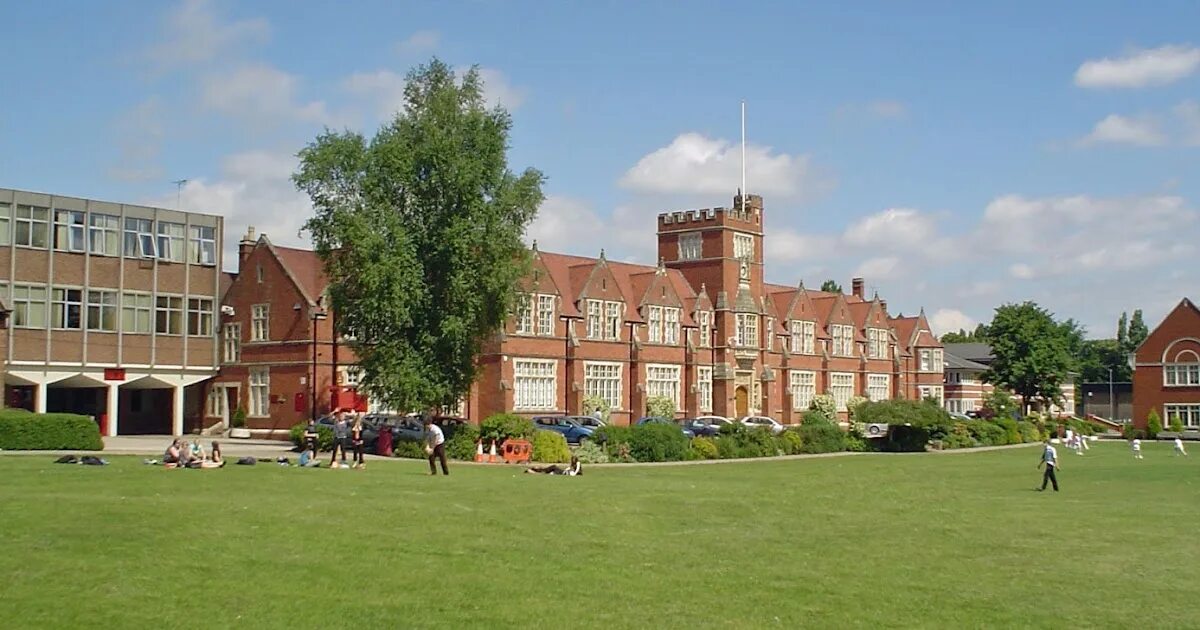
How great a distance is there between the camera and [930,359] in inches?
3957

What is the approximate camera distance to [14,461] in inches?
1299

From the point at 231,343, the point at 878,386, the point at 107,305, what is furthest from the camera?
the point at 878,386

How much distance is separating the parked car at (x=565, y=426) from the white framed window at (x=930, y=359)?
5099 centimetres

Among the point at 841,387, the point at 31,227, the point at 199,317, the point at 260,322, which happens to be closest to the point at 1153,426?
the point at 841,387

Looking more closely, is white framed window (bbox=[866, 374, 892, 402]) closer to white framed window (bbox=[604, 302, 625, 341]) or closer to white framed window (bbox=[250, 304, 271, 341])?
white framed window (bbox=[604, 302, 625, 341])

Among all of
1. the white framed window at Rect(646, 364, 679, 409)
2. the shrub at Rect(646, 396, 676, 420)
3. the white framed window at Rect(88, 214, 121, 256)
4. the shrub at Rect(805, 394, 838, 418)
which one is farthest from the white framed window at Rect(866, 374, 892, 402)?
the white framed window at Rect(88, 214, 121, 256)

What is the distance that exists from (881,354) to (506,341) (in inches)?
1644

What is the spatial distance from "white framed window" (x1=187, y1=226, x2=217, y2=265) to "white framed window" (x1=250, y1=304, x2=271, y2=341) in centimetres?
342

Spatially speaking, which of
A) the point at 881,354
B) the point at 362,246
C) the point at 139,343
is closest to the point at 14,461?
the point at 362,246

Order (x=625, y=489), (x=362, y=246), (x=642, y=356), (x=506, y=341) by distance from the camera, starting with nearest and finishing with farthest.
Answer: (x=625, y=489) → (x=362, y=246) → (x=506, y=341) → (x=642, y=356)

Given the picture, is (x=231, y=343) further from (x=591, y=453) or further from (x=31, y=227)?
(x=591, y=453)

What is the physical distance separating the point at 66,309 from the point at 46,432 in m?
21.1

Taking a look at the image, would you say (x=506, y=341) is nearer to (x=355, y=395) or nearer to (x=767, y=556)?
(x=355, y=395)

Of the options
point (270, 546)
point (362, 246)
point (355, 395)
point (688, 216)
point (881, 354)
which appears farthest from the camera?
point (881, 354)
